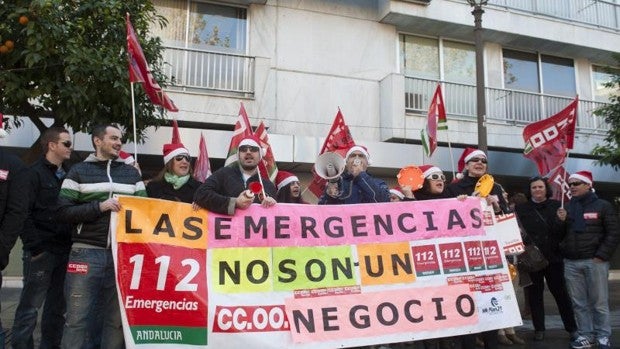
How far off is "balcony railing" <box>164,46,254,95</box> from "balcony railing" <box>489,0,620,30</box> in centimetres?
730

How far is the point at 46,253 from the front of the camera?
4590 millimetres

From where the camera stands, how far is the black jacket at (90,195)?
3932mm

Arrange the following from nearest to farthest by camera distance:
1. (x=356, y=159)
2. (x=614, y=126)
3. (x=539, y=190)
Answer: (x=356, y=159), (x=539, y=190), (x=614, y=126)

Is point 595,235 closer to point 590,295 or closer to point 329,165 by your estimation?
point 590,295

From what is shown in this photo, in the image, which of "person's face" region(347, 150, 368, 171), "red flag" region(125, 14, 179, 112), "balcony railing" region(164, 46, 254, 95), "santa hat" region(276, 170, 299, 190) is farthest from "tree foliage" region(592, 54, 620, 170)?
"red flag" region(125, 14, 179, 112)

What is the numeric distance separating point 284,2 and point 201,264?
31.2 ft

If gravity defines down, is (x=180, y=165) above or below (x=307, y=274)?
above

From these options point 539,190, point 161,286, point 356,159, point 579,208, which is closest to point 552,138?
point 539,190

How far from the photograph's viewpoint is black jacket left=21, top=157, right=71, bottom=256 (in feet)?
14.9

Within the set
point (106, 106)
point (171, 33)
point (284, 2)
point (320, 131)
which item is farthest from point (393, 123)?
point (106, 106)

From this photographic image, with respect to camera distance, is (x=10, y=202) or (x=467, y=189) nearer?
(x=10, y=202)

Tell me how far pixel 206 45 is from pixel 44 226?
8062 mm

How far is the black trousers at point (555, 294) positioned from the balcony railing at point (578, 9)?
972 centimetres

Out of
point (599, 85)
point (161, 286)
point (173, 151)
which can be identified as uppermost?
point (599, 85)
